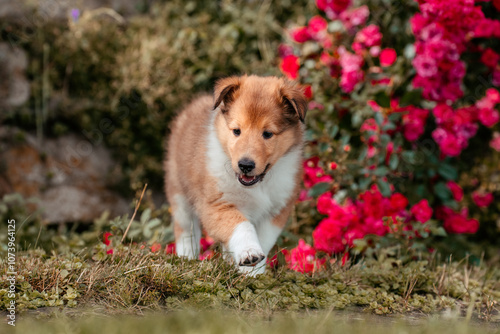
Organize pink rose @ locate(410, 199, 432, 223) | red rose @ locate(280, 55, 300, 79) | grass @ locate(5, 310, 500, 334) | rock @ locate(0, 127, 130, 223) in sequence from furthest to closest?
1. rock @ locate(0, 127, 130, 223)
2. red rose @ locate(280, 55, 300, 79)
3. pink rose @ locate(410, 199, 432, 223)
4. grass @ locate(5, 310, 500, 334)

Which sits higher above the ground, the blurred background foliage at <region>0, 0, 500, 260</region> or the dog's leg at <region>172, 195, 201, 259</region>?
the blurred background foliage at <region>0, 0, 500, 260</region>

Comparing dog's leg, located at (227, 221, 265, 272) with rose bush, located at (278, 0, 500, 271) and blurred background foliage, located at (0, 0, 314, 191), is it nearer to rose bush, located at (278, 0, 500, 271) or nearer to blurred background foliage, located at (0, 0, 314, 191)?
rose bush, located at (278, 0, 500, 271)

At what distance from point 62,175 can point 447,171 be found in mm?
3743

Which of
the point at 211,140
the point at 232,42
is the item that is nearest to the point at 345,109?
the point at 211,140

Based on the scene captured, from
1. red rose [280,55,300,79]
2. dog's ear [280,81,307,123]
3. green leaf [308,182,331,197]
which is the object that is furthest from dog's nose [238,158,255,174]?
red rose [280,55,300,79]

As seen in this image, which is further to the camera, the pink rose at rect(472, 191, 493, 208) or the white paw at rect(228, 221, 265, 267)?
the pink rose at rect(472, 191, 493, 208)

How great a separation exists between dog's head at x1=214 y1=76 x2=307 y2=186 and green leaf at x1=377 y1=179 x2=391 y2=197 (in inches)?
38.8

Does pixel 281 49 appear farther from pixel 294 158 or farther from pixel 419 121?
pixel 294 158

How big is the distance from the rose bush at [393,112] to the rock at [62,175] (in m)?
2.18

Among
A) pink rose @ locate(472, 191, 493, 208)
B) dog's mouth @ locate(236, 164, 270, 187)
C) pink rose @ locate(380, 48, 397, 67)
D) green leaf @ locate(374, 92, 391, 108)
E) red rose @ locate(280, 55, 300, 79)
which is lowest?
pink rose @ locate(472, 191, 493, 208)

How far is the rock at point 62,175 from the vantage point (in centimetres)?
555

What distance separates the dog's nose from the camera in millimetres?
3414

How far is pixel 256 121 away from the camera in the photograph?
3.64 metres

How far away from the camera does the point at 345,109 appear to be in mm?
4859
